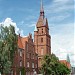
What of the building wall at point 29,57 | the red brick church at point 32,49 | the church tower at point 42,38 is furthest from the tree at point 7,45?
the church tower at point 42,38

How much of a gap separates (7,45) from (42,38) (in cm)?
4534

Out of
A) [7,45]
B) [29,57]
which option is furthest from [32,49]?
[7,45]

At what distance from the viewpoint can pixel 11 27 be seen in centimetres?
5075

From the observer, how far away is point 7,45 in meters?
49.1

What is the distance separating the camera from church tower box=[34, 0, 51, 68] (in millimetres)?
92625

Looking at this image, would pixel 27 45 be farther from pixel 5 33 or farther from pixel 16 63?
pixel 5 33

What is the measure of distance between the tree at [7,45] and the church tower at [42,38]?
4174 centimetres

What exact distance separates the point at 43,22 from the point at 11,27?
151 ft

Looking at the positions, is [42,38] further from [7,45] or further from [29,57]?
[7,45]

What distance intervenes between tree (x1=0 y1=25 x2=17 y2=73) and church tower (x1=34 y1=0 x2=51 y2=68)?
4174 centimetres

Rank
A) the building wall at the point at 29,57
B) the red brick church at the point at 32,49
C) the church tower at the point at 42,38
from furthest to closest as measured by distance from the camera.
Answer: the church tower at the point at 42,38, the building wall at the point at 29,57, the red brick church at the point at 32,49

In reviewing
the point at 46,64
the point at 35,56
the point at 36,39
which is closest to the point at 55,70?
the point at 46,64

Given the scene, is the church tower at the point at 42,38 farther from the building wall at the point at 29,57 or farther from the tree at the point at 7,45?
the tree at the point at 7,45

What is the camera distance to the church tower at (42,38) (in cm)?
9262
